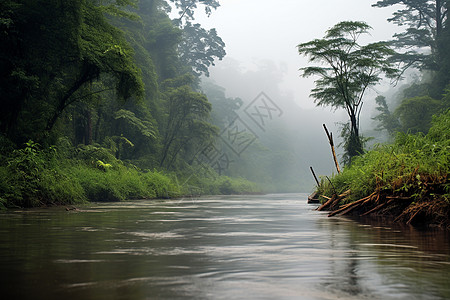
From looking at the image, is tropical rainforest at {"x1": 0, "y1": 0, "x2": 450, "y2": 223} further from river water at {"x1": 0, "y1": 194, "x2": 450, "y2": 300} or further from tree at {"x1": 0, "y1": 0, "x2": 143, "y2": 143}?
river water at {"x1": 0, "y1": 194, "x2": 450, "y2": 300}

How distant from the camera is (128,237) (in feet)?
21.8

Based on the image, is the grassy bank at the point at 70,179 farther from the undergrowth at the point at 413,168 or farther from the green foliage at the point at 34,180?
the undergrowth at the point at 413,168

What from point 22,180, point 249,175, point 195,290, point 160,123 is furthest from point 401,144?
point 249,175

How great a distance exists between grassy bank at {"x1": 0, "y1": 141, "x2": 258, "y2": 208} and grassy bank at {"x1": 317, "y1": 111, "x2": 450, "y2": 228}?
355 inches

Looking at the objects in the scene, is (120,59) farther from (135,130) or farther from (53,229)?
(135,130)

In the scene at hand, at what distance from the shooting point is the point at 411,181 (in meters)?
9.40

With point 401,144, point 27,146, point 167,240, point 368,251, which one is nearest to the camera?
point 368,251

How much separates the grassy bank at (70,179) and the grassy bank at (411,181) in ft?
29.6

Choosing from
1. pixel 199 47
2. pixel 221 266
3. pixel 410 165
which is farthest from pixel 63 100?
pixel 199 47

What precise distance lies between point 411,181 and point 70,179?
38.6 feet

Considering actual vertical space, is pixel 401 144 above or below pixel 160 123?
below

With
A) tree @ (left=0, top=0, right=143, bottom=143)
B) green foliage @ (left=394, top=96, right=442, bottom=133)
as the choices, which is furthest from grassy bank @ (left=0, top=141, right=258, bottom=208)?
green foliage @ (left=394, top=96, right=442, bottom=133)

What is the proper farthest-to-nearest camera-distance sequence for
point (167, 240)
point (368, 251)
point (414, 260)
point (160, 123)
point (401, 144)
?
point (160, 123) → point (401, 144) → point (167, 240) → point (368, 251) → point (414, 260)

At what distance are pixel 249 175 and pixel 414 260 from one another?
74.2 metres
